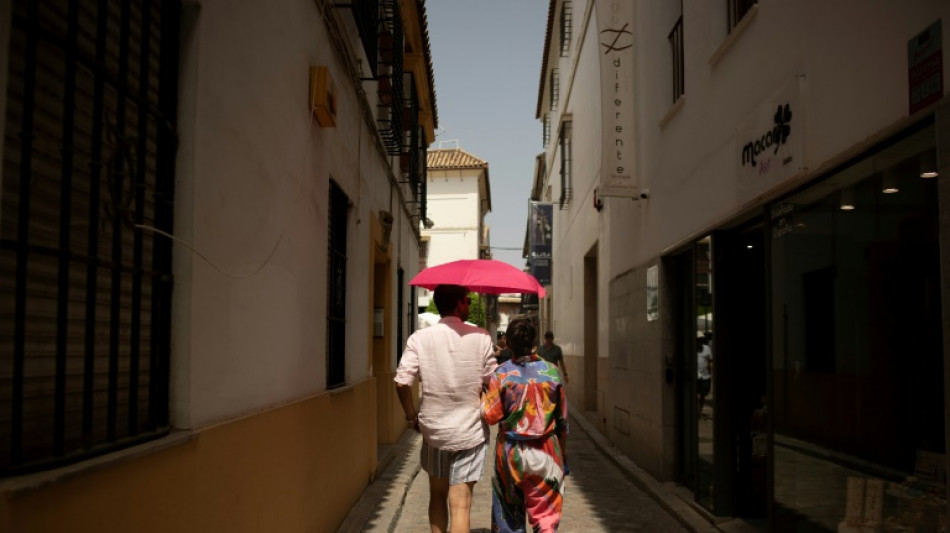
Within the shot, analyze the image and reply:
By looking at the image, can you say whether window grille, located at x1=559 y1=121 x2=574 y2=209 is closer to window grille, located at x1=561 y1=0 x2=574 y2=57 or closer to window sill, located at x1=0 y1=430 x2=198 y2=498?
window grille, located at x1=561 y1=0 x2=574 y2=57

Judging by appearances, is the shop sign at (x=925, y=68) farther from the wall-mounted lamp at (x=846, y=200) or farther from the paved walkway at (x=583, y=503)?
the paved walkway at (x=583, y=503)

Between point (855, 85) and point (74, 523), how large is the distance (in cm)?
407

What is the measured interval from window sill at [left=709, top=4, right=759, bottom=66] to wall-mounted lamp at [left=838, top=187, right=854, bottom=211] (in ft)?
6.35

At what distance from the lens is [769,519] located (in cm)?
595

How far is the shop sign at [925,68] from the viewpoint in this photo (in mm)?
3486

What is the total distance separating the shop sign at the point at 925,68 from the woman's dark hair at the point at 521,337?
2666mm

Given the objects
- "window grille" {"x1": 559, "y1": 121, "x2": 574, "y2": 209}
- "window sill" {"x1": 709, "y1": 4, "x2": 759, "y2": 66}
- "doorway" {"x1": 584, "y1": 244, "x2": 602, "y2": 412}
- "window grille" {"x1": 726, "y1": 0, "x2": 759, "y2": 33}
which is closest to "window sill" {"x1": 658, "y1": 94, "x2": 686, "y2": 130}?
"window sill" {"x1": 709, "y1": 4, "x2": 759, "y2": 66}

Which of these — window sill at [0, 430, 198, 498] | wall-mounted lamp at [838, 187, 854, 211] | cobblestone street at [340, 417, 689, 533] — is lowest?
cobblestone street at [340, 417, 689, 533]

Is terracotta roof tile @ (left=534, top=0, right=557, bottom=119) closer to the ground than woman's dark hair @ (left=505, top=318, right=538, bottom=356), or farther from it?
farther from it

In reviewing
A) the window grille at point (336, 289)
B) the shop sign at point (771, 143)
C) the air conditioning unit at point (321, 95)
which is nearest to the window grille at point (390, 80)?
the window grille at point (336, 289)

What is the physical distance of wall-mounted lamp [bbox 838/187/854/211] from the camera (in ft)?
15.2

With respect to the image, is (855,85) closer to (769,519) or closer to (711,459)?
(769,519)

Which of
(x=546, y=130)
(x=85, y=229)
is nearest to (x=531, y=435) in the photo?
(x=85, y=229)

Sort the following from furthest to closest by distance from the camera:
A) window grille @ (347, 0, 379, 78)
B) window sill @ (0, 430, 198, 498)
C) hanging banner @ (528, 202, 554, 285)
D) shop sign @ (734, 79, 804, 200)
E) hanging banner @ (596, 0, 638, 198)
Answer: hanging banner @ (528, 202, 554, 285), hanging banner @ (596, 0, 638, 198), window grille @ (347, 0, 379, 78), shop sign @ (734, 79, 804, 200), window sill @ (0, 430, 198, 498)
